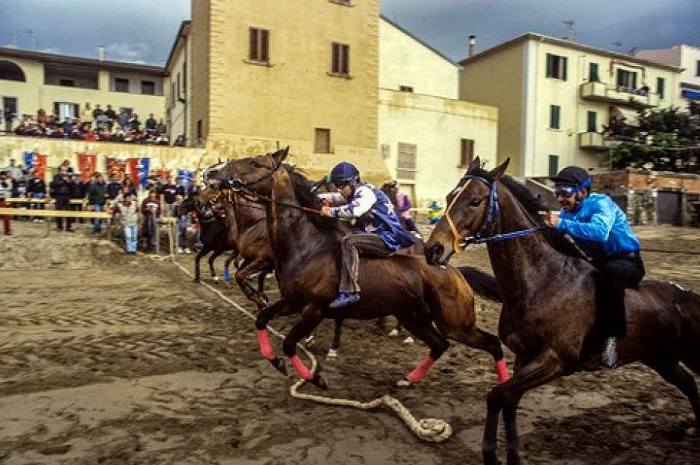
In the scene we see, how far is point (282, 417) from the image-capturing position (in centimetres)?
524

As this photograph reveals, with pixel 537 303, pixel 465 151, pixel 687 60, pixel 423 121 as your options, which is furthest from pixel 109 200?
pixel 687 60

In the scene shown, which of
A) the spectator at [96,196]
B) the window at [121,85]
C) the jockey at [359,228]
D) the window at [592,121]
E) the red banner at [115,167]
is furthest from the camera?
the window at [121,85]

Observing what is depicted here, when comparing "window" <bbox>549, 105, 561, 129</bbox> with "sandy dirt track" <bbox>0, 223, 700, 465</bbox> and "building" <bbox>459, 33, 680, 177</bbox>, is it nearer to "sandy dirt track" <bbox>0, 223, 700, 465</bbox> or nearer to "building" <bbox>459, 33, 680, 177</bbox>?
"building" <bbox>459, 33, 680, 177</bbox>

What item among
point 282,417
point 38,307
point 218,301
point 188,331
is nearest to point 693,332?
point 282,417

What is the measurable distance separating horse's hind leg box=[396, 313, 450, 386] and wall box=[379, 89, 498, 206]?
25739mm

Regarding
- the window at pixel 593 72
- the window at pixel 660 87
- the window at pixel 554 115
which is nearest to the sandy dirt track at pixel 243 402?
the window at pixel 554 115

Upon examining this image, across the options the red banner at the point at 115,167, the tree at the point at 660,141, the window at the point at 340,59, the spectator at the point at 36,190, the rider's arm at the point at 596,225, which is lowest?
the rider's arm at the point at 596,225

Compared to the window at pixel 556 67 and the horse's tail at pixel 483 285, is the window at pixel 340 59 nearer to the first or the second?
the window at pixel 556 67

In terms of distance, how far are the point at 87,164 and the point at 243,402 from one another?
19885 millimetres

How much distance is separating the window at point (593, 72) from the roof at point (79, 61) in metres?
29.9

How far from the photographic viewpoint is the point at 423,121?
3225 centimetres

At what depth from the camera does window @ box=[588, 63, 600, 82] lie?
3862 cm

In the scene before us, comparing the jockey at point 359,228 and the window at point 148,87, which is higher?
the window at point 148,87

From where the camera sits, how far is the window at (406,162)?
105 ft
